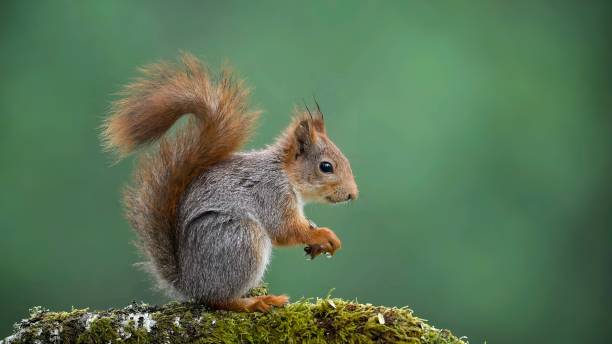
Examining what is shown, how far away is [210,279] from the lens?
2.13 metres

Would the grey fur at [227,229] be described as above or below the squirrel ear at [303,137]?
below

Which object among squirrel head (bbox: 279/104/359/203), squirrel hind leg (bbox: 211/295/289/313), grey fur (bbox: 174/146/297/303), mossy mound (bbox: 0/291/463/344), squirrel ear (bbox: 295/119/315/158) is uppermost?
squirrel ear (bbox: 295/119/315/158)

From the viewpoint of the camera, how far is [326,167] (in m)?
2.35

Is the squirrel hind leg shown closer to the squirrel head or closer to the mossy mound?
the mossy mound

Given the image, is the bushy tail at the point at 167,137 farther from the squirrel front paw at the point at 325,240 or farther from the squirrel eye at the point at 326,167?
the squirrel front paw at the point at 325,240

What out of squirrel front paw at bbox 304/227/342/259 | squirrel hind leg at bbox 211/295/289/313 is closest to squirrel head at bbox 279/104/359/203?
squirrel front paw at bbox 304/227/342/259

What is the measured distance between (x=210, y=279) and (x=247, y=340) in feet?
0.72

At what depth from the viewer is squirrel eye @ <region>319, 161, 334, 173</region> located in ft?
7.70

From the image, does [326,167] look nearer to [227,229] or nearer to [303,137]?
[303,137]

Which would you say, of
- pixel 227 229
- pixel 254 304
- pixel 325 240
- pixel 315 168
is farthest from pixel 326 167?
pixel 254 304

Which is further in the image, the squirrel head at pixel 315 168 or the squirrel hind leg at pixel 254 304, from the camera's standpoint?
the squirrel head at pixel 315 168

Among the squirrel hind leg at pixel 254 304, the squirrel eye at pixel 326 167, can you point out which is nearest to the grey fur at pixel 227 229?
the squirrel hind leg at pixel 254 304

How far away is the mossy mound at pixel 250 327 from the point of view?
6.58ft

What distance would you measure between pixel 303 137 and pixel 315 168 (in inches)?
4.5
